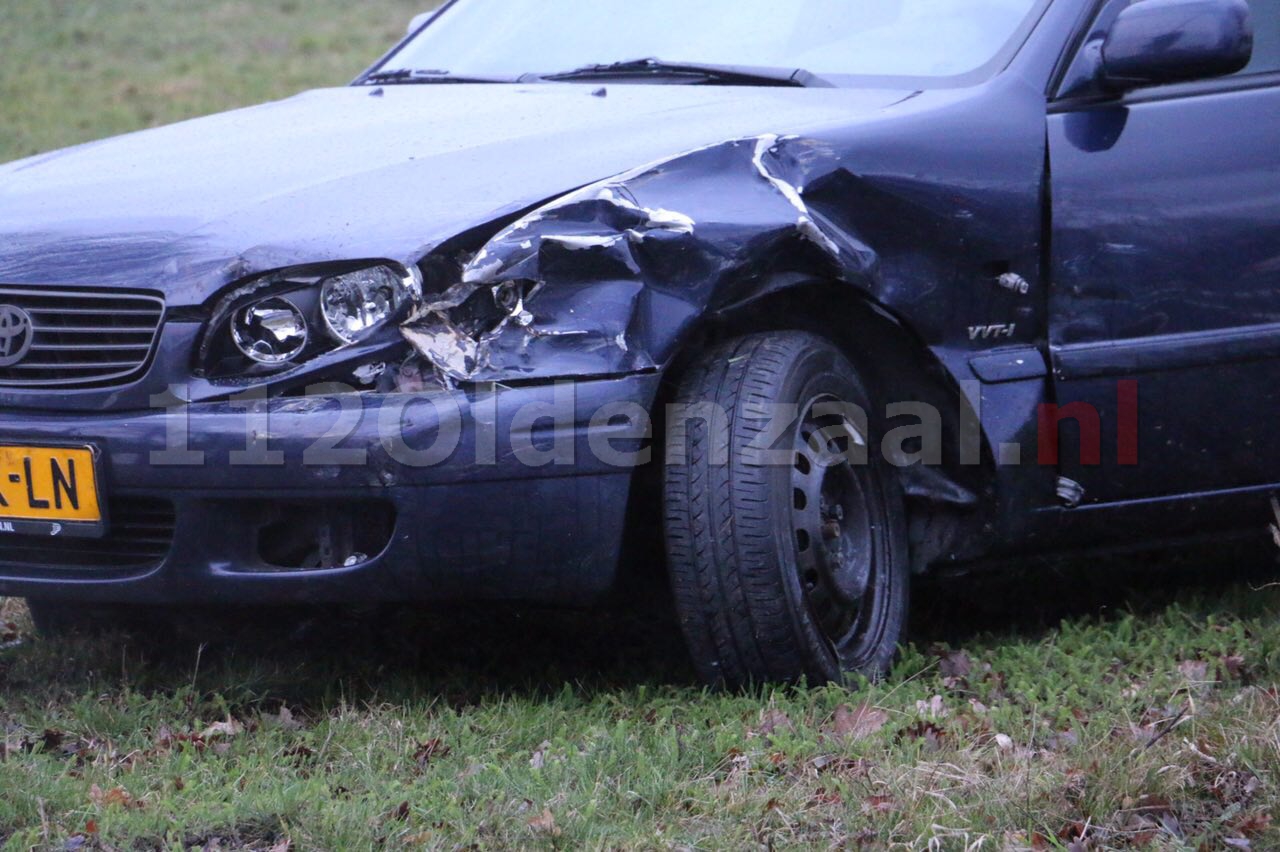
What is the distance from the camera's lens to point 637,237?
2820mm

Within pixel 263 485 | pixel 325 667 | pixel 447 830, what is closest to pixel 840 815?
pixel 447 830

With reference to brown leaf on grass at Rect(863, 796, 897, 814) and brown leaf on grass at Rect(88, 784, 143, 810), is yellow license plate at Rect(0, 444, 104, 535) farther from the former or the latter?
brown leaf on grass at Rect(863, 796, 897, 814)

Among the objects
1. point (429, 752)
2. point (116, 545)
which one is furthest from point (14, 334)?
point (429, 752)

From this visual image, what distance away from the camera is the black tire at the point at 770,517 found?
2.90 meters

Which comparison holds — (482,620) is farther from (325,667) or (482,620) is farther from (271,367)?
(271,367)

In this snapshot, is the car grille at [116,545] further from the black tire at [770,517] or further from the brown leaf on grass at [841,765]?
the brown leaf on grass at [841,765]

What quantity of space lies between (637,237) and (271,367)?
635 mm

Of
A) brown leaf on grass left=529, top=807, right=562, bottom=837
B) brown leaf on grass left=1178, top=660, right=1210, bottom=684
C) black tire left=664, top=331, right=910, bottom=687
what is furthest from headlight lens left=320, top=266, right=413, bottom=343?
brown leaf on grass left=1178, top=660, right=1210, bottom=684

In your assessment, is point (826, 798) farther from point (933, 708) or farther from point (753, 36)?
point (753, 36)

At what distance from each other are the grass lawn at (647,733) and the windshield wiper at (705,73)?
45.2 inches

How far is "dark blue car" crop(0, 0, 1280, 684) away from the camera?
2.77 metres

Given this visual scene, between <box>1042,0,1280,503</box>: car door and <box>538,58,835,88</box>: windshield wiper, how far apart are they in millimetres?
544

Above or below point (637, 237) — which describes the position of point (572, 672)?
below

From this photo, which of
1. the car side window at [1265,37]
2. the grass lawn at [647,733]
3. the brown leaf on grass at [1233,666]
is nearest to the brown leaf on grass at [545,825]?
the grass lawn at [647,733]
